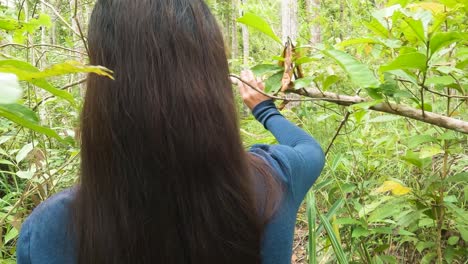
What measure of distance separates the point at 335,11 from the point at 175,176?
7145 mm

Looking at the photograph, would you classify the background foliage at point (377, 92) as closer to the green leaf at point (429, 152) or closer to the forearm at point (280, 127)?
the green leaf at point (429, 152)

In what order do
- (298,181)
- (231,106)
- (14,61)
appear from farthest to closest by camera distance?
1. (298,181)
2. (231,106)
3. (14,61)

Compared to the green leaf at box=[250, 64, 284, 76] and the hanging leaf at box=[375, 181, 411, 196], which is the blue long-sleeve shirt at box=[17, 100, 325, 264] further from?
the hanging leaf at box=[375, 181, 411, 196]

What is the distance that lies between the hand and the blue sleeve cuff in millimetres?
12

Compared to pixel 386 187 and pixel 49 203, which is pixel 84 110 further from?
pixel 386 187

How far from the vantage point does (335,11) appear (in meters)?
7.34

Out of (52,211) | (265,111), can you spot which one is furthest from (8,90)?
(265,111)

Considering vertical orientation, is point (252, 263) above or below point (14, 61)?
below

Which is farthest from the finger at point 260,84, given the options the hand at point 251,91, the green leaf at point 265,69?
the green leaf at point 265,69

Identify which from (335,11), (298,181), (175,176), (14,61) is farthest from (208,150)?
(335,11)

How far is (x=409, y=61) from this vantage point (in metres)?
0.80

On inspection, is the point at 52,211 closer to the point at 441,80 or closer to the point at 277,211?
the point at 277,211

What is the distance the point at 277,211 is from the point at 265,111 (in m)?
0.37

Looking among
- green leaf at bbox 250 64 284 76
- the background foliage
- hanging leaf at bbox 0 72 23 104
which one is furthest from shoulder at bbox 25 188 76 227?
hanging leaf at bbox 0 72 23 104
